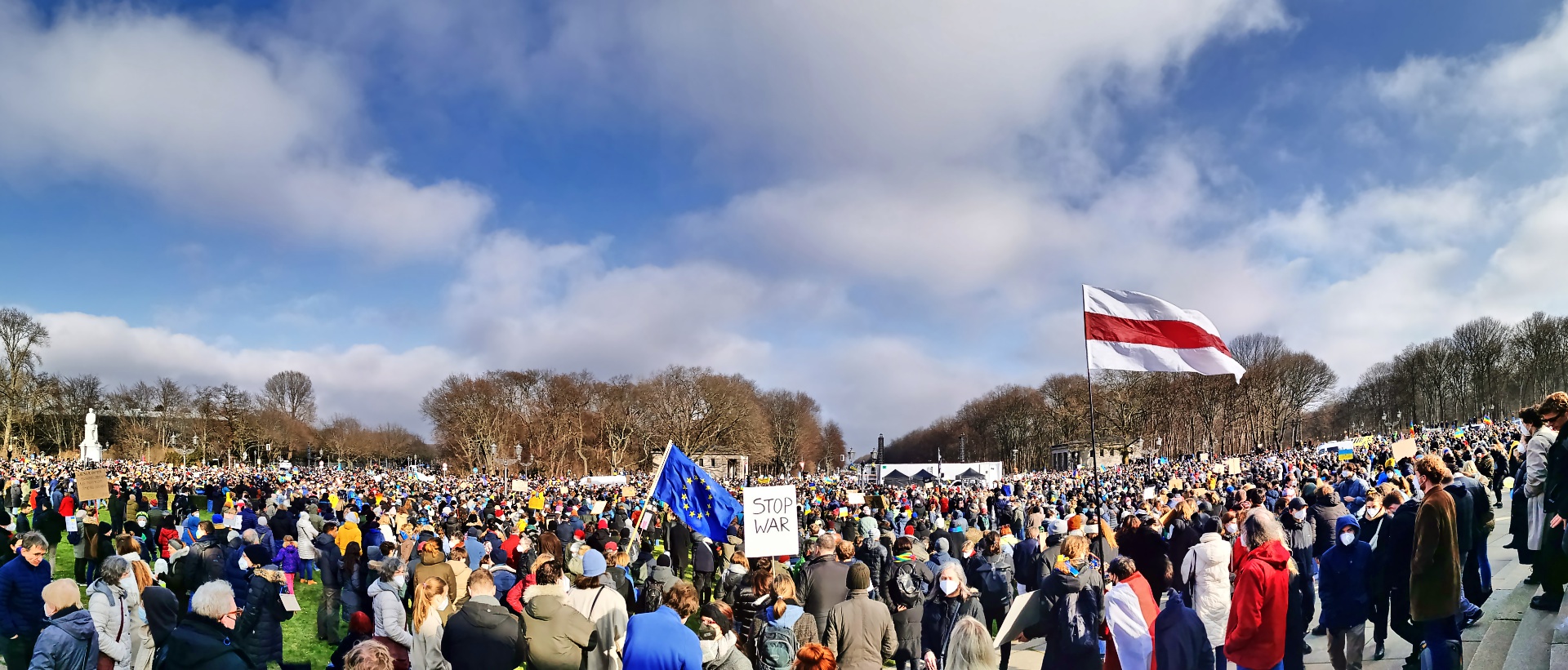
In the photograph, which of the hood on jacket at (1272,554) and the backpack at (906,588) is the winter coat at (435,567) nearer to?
the backpack at (906,588)

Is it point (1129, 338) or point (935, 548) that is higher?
point (1129, 338)

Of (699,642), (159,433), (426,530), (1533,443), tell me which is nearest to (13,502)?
(426,530)

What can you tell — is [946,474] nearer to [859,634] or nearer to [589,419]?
[589,419]

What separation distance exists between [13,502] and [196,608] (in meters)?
25.4

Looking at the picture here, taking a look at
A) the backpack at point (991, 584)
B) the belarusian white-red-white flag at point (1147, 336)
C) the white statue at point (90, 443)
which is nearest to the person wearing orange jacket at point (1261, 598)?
the backpack at point (991, 584)

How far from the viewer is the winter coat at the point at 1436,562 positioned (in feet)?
19.6

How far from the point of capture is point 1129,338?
12992mm

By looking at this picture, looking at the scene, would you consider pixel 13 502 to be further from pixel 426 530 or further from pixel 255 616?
pixel 255 616

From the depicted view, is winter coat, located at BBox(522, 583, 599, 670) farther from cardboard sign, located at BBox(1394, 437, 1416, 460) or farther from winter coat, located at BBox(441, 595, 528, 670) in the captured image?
cardboard sign, located at BBox(1394, 437, 1416, 460)

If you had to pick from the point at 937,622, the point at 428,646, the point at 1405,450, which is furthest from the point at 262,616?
the point at 1405,450

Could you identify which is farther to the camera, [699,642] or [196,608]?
[699,642]

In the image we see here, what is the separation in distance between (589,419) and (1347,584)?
89.0 meters

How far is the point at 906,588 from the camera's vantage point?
7.81m

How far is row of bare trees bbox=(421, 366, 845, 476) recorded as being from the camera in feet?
286
